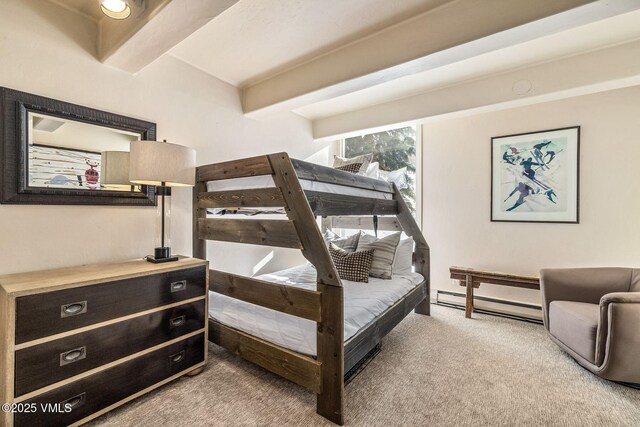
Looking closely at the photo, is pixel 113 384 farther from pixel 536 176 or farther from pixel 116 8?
pixel 536 176

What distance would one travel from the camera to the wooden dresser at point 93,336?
1.25m

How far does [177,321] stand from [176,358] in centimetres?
24

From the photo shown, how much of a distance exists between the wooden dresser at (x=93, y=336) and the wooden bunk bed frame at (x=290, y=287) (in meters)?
0.34

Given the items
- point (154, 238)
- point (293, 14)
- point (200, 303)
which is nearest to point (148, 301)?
point (200, 303)

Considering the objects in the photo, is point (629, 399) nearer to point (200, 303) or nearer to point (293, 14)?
point (200, 303)

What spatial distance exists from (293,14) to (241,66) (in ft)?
2.96

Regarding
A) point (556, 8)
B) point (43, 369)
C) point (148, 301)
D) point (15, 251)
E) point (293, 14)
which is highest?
point (293, 14)

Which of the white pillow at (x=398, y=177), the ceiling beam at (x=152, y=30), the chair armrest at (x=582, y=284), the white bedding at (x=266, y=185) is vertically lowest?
the chair armrest at (x=582, y=284)

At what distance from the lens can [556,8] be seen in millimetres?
1491

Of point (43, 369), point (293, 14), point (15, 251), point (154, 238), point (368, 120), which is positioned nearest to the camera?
point (43, 369)

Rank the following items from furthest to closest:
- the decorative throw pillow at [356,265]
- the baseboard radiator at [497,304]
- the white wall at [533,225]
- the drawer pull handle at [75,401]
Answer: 1. the baseboard radiator at [497,304]
2. the decorative throw pillow at [356,265]
3. the white wall at [533,225]
4. the drawer pull handle at [75,401]

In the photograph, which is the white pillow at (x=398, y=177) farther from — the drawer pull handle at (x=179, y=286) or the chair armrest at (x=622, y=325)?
the drawer pull handle at (x=179, y=286)

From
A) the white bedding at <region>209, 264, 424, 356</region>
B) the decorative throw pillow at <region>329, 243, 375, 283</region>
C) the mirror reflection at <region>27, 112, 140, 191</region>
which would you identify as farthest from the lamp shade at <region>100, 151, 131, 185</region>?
the decorative throw pillow at <region>329, 243, 375, 283</region>

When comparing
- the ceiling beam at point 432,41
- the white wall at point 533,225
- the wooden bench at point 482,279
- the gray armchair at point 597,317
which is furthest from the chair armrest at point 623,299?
the ceiling beam at point 432,41
